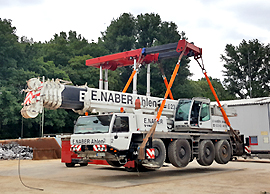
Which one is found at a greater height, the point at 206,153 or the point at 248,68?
the point at 248,68

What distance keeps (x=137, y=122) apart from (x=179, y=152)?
221 centimetres

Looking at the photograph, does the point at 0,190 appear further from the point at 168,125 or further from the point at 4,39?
the point at 4,39

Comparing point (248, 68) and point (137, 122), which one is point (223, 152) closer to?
point (137, 122)

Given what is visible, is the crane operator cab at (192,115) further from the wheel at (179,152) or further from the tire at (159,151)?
the tire at (159,151)

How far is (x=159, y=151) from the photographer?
11828mm

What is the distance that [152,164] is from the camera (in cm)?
1130

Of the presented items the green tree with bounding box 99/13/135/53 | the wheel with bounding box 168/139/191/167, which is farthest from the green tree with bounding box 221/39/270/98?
the wheel with bounding box 168/139/191/167

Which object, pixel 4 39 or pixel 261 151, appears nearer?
pixel 261 151

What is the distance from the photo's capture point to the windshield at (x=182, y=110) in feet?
45.4

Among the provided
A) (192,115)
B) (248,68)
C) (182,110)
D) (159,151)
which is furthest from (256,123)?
(248,68)

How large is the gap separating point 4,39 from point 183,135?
103ft

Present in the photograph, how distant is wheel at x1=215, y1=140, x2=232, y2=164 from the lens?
14.6 m

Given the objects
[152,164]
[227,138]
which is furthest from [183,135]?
[227,138]

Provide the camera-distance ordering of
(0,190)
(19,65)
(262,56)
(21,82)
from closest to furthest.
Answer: (0,190)
(21,82)
(19,65)
(262,56)
